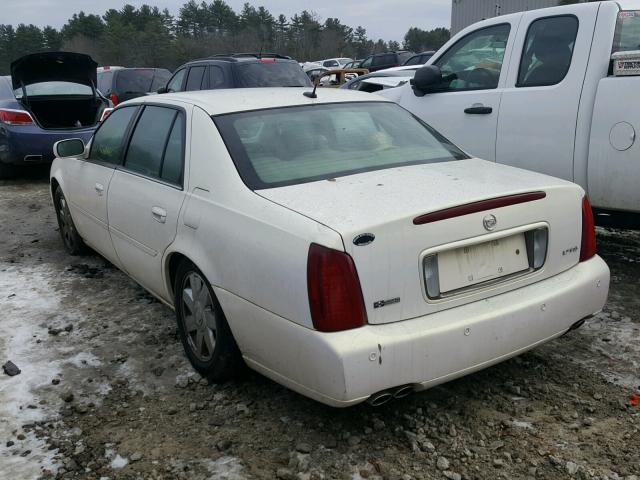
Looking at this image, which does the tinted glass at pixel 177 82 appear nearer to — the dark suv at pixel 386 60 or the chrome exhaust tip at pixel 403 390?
the chrome exhaust tip at pixel 403 390

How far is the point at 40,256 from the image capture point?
19.5 ft

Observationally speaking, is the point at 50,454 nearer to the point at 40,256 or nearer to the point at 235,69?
the point at 40,256

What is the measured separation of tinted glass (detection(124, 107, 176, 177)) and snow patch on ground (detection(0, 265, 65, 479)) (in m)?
1.24

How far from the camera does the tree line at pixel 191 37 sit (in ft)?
217

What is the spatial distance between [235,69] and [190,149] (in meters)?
6.50

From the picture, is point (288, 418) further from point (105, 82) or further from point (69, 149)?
point (105, 82)

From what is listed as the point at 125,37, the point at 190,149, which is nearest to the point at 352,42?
the point at 125,37

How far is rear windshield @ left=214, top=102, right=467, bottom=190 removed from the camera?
10.5ft

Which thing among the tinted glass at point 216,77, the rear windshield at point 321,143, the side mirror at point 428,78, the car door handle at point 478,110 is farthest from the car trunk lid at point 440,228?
the tinted glass at point 216,77

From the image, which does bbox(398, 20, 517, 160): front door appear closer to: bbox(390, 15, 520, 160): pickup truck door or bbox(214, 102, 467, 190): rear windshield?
bbox(390, 15, 520, 160): pickup truck door

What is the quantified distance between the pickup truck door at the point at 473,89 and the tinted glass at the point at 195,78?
5.30 metres

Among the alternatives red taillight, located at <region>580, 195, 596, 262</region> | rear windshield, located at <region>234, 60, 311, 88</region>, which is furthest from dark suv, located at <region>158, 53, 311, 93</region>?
red taillight, located at <region>580, 195, 596, 262</region>

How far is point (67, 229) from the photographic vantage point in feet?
19.0

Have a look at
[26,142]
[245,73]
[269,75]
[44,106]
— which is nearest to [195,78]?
[245,73]
